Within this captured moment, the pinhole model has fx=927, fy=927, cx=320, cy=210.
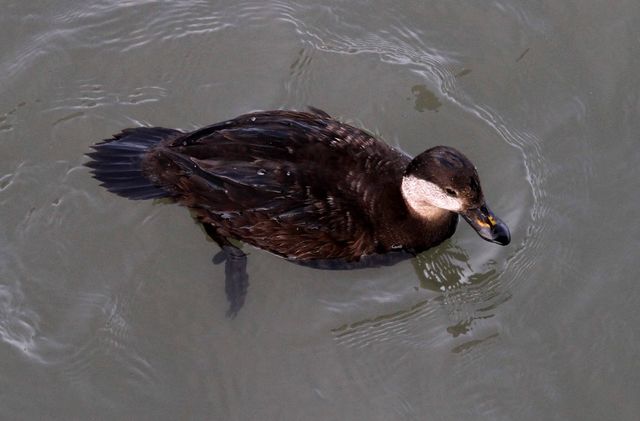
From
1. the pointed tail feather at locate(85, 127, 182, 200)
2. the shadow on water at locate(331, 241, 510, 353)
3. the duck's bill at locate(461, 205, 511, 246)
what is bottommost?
the shadow on water at locate(331, 241, 510, 353)

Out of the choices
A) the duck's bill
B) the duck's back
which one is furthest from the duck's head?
the duck's back

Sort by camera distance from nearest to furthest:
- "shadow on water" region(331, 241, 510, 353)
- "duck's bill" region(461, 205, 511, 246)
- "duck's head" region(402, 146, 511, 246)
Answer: "duck's head" region(402, 146, 511, 246) < "duck's bill" region(461, 205, 511, 246) < "shadow on water" region(331, 241, 510, 353)

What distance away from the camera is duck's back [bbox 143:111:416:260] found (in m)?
5.64

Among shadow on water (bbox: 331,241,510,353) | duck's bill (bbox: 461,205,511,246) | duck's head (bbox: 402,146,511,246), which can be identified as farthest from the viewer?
shadow on water (bbox: 331,241,510,353)

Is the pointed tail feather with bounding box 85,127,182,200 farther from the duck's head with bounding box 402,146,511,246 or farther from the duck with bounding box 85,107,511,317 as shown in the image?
the duck's head with bounding box 402,146,511,246

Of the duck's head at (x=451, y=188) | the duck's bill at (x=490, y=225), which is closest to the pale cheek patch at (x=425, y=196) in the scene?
the duck's head at (x=451, y=188)

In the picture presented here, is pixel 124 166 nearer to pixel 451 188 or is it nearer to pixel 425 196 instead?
pixel 425 196

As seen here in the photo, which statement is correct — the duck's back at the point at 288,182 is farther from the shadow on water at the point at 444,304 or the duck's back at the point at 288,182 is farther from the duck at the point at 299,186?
the shadow on water at the point at 444,304

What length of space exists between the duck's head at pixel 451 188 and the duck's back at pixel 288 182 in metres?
0.21

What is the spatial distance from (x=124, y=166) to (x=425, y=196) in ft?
6.28

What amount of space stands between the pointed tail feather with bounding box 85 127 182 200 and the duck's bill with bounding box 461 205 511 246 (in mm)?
1930

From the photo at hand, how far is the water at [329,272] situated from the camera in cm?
562

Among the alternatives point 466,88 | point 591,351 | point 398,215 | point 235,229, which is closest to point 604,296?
point 591,351

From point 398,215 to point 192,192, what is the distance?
4.31ft
